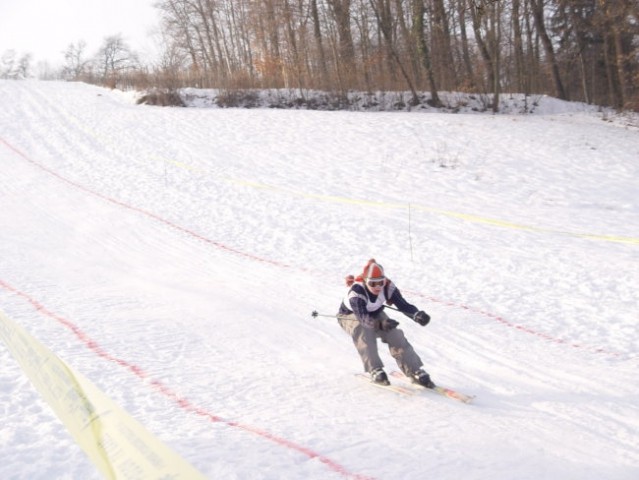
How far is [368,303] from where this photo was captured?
6945mm

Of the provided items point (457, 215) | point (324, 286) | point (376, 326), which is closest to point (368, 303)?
point (376, 326)

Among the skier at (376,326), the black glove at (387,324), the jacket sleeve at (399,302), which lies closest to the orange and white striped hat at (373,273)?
the skier at (376,326)

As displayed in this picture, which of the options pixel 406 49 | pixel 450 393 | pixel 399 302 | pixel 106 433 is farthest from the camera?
pixel 406 49

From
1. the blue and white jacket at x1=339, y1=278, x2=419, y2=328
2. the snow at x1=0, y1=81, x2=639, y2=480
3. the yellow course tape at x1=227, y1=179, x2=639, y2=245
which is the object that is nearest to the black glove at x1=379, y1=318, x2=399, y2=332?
the blue and white jacket at x1=339, y1=278, x2=419, y2=328

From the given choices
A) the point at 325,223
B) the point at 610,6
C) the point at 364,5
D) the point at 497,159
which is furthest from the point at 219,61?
the point at 325,223

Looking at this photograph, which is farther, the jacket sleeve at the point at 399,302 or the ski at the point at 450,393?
the jacket sleeve at the point at 399,302

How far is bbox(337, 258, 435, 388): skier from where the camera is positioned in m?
6.76

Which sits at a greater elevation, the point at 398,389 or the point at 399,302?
the point at 399,302

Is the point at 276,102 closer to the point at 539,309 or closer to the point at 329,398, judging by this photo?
the point at 539,309

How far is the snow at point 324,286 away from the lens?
542 centimetres

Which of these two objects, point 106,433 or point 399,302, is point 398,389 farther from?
point 106,433

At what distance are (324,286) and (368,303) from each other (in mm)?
3854

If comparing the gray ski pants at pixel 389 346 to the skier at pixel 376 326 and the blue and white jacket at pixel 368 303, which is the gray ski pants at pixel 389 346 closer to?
the skier at pixel 376 326

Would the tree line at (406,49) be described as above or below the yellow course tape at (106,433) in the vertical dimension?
above
